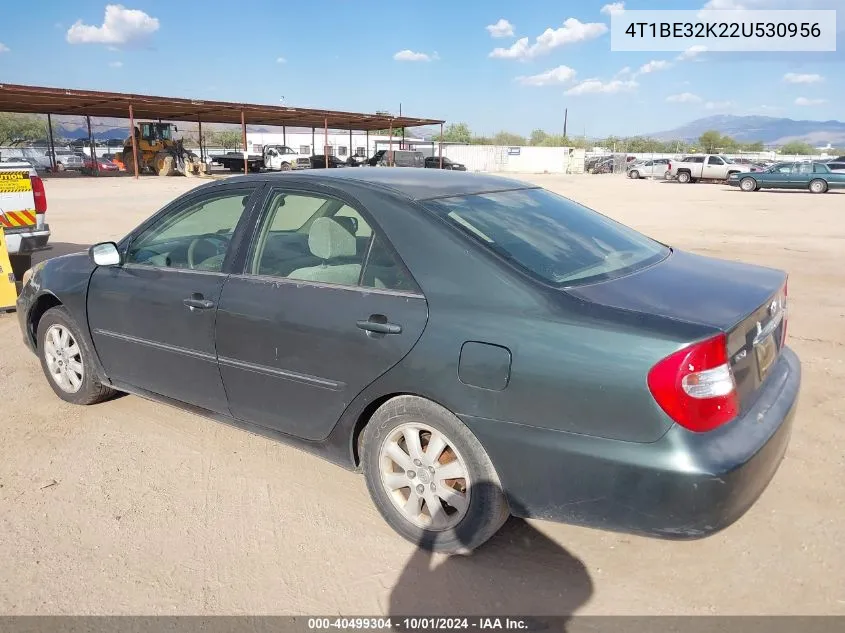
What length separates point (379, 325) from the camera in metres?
2.71

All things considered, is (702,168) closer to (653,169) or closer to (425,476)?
(653,169)

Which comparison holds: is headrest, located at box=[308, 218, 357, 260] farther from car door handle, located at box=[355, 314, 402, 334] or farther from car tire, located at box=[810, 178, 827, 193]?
car tire, located at box=[810, 178, 827, 193]

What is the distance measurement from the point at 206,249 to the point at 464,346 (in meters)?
1.88

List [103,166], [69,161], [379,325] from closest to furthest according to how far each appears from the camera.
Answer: [379,325] → [103,166] → [69,161]

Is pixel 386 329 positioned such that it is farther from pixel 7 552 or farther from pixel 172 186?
pixel 172 186

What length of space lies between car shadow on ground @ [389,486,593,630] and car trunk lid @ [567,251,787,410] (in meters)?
1.02

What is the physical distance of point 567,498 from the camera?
2.39m

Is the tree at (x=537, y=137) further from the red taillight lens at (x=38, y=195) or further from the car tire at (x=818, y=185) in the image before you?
the red taillight lens at (x=38, y=195)

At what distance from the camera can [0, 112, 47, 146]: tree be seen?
Result: 70625mm

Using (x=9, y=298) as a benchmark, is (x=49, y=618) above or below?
below

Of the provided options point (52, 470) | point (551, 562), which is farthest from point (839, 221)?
point (52, 470)

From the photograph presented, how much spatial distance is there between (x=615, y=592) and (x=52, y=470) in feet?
9.80

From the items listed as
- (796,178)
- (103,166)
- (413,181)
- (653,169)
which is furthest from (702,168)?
(413,181)

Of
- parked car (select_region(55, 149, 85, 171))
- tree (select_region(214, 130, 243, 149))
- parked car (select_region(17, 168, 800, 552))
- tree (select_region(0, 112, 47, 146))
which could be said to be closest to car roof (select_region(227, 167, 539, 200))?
parked car (select_region(17, 168, 800, 552))
